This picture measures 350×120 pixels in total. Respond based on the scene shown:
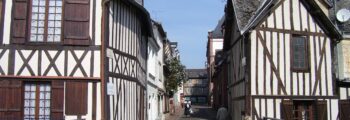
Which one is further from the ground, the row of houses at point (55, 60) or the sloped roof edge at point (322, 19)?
the sloped roof edge at point (322, 19)

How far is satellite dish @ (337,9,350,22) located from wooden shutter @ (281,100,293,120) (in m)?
6.34

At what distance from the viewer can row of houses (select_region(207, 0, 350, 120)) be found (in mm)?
19922

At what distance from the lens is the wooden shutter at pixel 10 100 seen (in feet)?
48.8

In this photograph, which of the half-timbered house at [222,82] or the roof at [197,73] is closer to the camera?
the half-timbered house at [222,82]

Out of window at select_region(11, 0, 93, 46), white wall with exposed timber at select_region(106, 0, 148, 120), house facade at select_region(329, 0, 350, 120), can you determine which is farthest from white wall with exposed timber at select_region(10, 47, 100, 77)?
house facade at select_region(329, 0, 350, 120)

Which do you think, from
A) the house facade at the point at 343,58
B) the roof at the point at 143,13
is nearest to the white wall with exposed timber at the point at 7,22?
the roof at the point at 143,13

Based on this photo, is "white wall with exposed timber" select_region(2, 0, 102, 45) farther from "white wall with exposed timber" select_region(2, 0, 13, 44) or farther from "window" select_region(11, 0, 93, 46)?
"window" select_region(11, 0, 93, 46)

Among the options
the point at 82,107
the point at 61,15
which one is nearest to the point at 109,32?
the point at 61,15

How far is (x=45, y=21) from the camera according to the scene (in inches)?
604

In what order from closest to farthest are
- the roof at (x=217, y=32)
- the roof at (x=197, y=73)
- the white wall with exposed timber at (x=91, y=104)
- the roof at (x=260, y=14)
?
the white wall with exposed timber at (x=91, y=104), the roof at (x=260, y=14), the roof at (x=217, y=32), the roof at (x=197, y=73)

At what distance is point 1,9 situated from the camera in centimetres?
1522

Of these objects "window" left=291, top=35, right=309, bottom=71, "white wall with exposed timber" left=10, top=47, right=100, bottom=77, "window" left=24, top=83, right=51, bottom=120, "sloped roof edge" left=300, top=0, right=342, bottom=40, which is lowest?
"window" left=24, top=83, right=51, bottom=120

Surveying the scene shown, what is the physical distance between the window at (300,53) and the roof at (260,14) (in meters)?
1.16

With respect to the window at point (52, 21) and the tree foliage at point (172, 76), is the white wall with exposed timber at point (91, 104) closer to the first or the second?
the window at point (52, 21)
